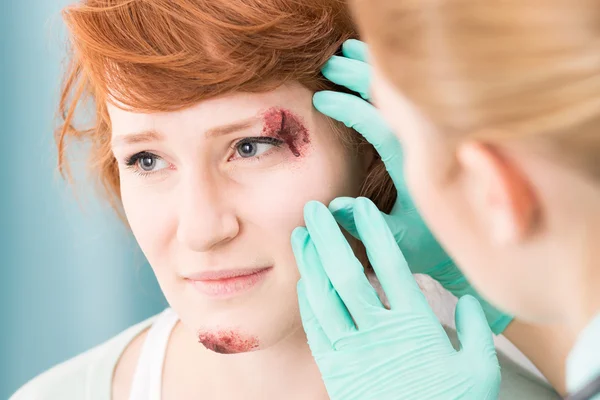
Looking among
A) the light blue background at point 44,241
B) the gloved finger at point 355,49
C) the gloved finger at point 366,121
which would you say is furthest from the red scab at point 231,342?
the light blue background at point 44,241

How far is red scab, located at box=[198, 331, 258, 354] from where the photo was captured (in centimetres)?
105

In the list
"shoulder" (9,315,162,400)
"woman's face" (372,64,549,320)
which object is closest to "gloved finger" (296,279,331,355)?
"woman's face" (372,64,549,320)

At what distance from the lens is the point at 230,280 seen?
41.3 inches

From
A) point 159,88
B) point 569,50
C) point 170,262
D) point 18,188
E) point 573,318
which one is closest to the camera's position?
point 569,50

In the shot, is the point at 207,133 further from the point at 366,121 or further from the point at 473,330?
the point at 473,330

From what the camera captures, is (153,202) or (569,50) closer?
(569,50)

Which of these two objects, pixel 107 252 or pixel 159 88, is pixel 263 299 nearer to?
pixel 159 88

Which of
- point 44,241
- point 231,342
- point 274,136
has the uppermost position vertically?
point 44,241

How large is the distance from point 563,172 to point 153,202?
0.63m

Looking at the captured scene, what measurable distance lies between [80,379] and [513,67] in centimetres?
99

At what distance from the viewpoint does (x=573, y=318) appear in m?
0.68

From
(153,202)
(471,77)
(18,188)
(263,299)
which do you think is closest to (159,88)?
(153,202)

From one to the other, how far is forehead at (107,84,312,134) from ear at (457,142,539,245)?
16.1 inches

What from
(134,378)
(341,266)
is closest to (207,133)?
(341,266)
